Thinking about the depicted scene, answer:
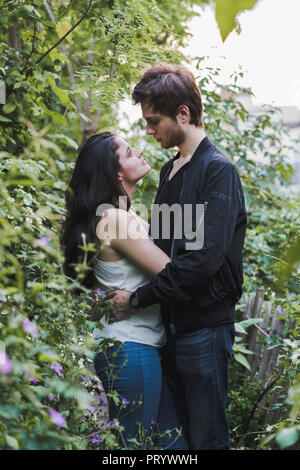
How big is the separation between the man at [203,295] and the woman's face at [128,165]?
212 millimetres

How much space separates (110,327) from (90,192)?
0.56 m

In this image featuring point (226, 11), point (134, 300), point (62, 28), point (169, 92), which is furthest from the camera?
point (62, 28)

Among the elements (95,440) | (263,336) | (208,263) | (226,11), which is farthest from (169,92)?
(263,336)

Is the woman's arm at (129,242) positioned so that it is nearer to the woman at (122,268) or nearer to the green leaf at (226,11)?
the woman at (122,268)

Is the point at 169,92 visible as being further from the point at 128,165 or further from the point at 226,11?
the point at 226,11

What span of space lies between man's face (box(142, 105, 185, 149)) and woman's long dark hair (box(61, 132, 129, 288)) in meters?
0.19

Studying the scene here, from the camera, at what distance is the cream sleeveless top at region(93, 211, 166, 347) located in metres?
1.86

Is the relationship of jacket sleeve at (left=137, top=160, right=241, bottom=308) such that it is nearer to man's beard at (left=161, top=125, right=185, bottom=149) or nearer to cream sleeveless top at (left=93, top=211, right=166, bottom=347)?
cream sleeveless top at (left=93, top=211, right=166, bottom=347)

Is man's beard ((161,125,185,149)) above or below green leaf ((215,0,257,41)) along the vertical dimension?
below

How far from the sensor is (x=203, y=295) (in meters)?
1.82

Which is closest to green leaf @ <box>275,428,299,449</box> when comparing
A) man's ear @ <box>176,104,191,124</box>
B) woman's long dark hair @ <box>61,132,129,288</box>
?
woman's long dark hair @ <box>61,132,129,288</box>

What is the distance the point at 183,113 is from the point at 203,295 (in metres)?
0.81

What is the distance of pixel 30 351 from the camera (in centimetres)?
105

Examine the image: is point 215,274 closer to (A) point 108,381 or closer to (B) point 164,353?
(B) point 164,353
